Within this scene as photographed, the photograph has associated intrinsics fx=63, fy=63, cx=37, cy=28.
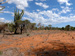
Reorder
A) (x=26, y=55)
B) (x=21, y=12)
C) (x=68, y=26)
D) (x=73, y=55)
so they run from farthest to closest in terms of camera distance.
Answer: (x=68, y=26)
(x=21, y=12)
(x=26, y=55)
(x=73, y=55)

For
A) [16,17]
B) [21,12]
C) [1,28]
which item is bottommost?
[1,28]

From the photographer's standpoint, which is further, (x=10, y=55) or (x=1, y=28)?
(x=1, y=28)

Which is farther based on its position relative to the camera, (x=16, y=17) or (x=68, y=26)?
(x=68, y=26)

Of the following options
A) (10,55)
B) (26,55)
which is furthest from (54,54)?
(10,55)

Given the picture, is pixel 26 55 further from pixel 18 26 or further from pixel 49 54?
pixel 18 26

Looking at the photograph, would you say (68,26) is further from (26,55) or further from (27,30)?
(26,55)

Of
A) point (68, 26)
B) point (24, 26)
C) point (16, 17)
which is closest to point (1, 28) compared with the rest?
point (16, 17)

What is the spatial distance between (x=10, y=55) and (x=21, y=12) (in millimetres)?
11887

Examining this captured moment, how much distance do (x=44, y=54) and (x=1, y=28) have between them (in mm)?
13759

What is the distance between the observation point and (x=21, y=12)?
44.8 feet

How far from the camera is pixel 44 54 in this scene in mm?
3014

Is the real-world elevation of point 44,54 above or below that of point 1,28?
below

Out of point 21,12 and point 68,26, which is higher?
point 21,12

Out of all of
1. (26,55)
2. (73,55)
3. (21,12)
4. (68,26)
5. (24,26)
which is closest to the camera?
(73,55)
